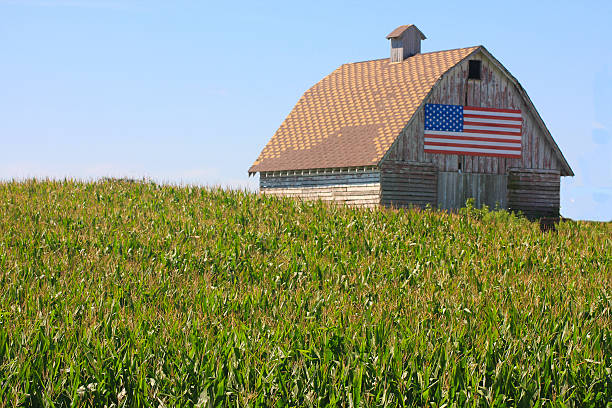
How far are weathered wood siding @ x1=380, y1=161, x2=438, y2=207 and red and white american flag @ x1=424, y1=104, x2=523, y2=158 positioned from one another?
95 cm

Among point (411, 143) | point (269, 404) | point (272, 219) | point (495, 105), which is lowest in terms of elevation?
point (269, 404)

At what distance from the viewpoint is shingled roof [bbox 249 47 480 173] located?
89.6 feet

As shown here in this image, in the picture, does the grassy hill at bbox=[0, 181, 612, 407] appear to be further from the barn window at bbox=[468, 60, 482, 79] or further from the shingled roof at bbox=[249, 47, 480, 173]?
the barn window at bbox=[468, 60, 482, 79]

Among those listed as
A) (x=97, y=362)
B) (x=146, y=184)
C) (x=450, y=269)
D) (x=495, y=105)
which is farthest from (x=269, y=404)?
(x=495, y=105)

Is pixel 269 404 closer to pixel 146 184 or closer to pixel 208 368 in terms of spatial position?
pixel 208 368

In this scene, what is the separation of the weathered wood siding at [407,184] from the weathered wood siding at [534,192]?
373cm

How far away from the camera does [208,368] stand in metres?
6.30

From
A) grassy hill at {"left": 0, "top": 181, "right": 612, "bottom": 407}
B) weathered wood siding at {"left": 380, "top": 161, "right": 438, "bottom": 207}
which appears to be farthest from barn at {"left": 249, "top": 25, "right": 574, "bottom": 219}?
grassy hill at {"left": 0, "top": 181, "right": 612, "bottom": 407}

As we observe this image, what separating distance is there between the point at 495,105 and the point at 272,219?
14255 millimetres

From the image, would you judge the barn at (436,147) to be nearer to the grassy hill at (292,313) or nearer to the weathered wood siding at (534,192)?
the weathered wood siding at (534,192)

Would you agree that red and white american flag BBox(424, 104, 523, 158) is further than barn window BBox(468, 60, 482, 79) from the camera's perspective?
No

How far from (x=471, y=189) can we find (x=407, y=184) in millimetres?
2924

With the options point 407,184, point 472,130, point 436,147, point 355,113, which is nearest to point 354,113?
point 355,113

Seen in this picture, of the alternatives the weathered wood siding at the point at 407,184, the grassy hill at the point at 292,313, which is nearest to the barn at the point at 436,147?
the weathered wood siding at the point at 407,184
